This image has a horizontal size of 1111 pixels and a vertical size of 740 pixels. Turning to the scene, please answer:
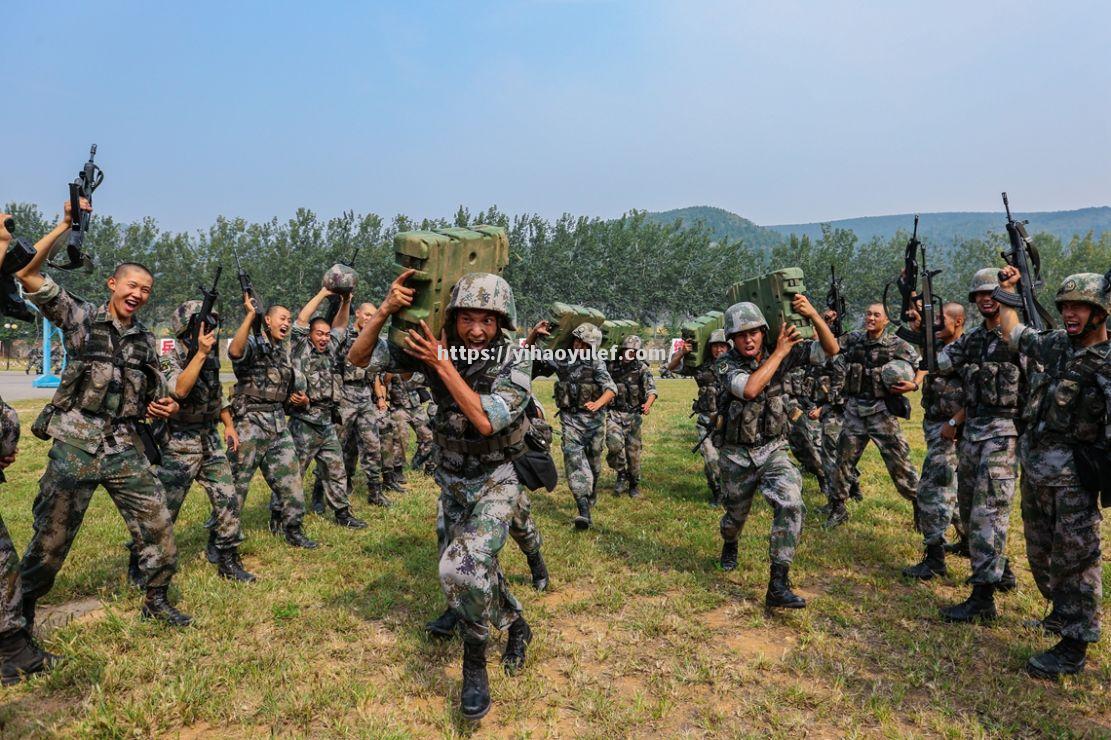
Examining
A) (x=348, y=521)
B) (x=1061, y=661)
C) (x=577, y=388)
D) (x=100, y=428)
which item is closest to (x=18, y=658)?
(x=100, y=428)

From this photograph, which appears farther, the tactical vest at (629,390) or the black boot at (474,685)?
the tactical vest at (629,390)

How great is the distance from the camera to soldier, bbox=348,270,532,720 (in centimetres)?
369

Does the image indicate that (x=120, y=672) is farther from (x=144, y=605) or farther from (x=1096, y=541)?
(x=1096, y=541)

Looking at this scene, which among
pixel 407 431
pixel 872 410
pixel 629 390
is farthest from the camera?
pixel 407 431

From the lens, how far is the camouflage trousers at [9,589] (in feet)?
12.6

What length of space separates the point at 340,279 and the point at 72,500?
331 centimetres

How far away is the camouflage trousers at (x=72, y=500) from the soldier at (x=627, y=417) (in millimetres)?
5849

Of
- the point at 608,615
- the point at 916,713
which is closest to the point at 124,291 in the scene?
the point at 608,615

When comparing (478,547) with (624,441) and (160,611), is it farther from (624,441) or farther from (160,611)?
(624,441)

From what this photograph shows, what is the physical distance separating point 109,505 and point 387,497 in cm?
369

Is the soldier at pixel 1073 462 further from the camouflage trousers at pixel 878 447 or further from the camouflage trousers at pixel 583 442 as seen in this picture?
the camouflage trousers at pixel 583 442

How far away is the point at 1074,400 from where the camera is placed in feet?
13.5

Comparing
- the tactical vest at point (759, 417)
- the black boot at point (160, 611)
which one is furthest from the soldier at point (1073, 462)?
the black boot at point (160, 611)

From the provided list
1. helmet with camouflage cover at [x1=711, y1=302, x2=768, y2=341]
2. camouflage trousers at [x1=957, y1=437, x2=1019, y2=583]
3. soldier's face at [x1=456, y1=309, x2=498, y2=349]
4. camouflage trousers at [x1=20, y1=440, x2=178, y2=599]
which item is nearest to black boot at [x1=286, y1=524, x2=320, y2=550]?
camouflage trousers at [x1=20, y1=440, x2=178, y2=599]
